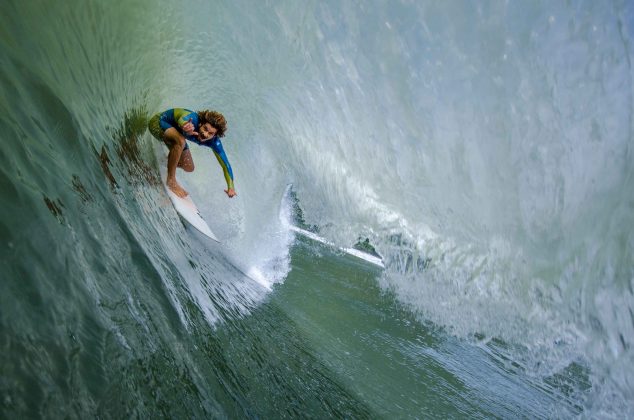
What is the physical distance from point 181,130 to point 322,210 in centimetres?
357

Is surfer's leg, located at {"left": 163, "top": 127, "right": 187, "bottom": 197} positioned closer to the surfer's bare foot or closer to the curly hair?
the surfer's bare foot

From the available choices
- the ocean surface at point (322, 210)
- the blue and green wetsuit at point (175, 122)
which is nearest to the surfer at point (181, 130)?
the blue and green wetsuit at point (175, 122)

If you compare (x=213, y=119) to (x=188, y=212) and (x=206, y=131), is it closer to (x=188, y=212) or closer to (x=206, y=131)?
(x=206, y=131)

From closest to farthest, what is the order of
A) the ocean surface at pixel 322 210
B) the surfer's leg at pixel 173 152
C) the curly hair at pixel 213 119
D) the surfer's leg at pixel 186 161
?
1. the ocean surface at pixel 322 210
2. the curly hair at pixel 213 119
3. the surfer's leg at pixel 173 152
4. the surfer's leg at pixel 186 161

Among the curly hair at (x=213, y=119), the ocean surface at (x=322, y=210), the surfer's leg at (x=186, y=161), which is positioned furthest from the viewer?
the surfer's leg at (x=186, y=161)

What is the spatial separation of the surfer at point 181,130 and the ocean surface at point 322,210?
0.22m

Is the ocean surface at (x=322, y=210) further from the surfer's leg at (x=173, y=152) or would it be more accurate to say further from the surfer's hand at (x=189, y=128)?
the surfer's hand at (x=189, y=128)

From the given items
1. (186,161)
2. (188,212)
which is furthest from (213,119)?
(188,212)

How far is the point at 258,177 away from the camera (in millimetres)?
8477

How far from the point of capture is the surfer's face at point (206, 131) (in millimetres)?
4750

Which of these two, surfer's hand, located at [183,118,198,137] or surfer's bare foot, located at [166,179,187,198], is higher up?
surfer's hand, located at [183,118,198,137]

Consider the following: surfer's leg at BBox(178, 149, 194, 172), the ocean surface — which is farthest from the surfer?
the ocean surface

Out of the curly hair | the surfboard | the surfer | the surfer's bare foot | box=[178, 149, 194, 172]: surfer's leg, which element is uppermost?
the curly hair

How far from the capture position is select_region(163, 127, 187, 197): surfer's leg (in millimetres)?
4828
